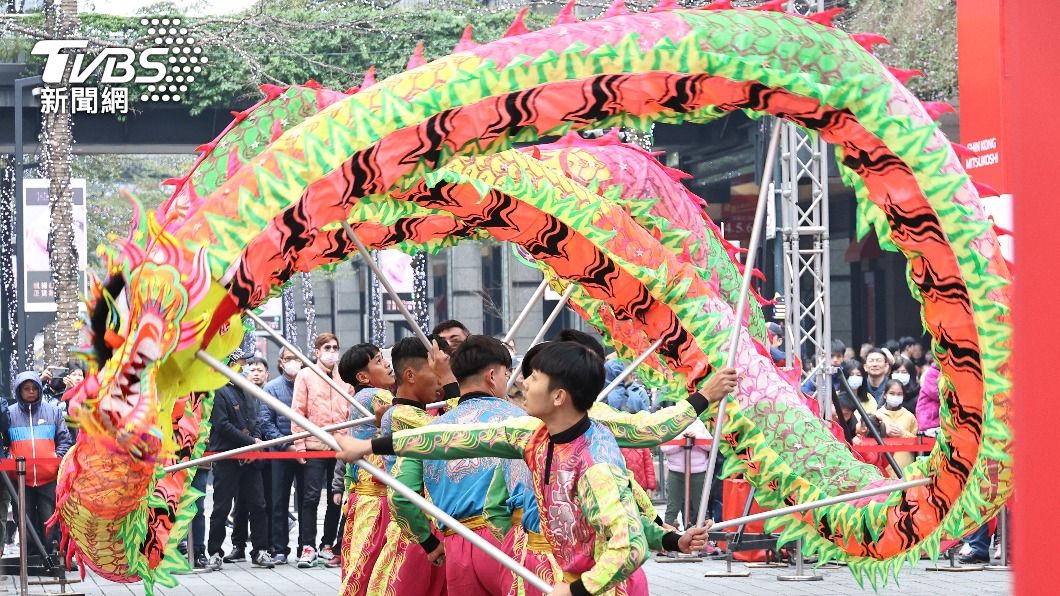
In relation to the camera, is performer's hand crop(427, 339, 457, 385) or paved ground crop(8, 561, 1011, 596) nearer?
performer's hand crop(427, 339, 457, 385)

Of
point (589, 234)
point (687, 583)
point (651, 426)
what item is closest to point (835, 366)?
point (687, 583)

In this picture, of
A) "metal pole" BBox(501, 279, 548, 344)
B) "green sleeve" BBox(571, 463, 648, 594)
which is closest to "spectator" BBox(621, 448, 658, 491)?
"metal pole" BBox(501, 279, 548, 344)

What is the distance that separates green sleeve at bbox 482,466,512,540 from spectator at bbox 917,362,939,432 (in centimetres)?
585

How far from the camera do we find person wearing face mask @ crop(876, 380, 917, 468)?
11.9 metres

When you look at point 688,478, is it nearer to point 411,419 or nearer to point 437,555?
point 411,419

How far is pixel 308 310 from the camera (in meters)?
26.4

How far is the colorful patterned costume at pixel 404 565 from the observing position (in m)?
6.29

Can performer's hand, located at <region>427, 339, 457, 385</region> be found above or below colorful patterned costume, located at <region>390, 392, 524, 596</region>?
above

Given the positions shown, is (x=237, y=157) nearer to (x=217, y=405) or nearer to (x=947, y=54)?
(x=217, y=405)

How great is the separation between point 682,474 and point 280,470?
298 cm

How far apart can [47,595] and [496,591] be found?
5.46 m

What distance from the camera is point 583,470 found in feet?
14.7

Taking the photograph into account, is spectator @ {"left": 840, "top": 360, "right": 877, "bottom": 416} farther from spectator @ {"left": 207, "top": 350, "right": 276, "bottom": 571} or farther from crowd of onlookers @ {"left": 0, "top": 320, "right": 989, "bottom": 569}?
spectator @ {"left": 207, "top": 350, "right": 276, "bottom": 571}

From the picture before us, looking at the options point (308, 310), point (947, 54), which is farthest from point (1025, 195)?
point (308, 310)
